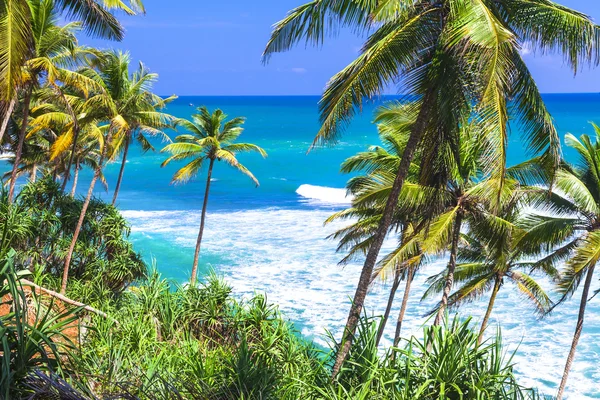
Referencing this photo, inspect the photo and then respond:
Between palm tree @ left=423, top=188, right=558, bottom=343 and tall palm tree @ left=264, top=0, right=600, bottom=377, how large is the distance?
17.1 feet

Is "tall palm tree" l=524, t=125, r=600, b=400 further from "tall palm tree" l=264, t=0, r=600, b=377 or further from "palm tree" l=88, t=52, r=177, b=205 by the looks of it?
"palm tree" l=88, t=52, r=177, b=205

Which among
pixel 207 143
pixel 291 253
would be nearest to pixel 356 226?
pixel 207 143

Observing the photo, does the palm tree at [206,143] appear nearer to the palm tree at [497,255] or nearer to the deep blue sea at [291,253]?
the deep blue sea at [291,253]

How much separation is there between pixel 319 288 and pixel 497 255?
14324 millimetres

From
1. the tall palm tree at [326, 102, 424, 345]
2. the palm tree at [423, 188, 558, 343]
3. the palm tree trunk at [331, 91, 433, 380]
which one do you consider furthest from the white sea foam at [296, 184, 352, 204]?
the palm tree trunk at [331, 91, 433, 380]

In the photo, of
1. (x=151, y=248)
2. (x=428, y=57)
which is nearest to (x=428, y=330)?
(x=428, y=57)

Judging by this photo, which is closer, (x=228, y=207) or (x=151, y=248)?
(x=151, y=248)

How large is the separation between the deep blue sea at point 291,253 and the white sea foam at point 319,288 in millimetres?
54

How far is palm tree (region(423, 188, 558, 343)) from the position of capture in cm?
1451

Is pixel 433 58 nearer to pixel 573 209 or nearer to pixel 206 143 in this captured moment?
pixel 573 209

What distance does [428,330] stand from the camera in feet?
21.3

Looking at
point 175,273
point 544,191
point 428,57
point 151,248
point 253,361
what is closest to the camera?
point 253,361

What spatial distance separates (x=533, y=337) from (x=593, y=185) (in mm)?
11894

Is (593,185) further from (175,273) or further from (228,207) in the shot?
(228,207)
